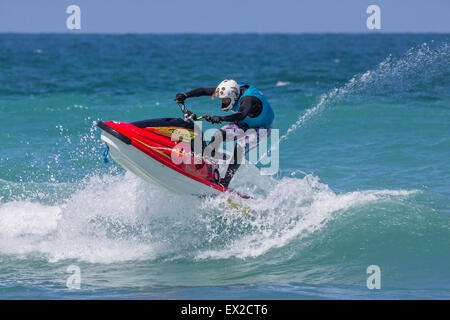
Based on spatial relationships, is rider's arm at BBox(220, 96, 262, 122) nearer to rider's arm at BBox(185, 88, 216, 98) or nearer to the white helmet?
the white helmet

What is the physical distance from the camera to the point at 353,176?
11648 mm

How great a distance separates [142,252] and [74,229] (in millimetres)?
1027

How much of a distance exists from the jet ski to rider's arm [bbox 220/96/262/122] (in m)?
0.41

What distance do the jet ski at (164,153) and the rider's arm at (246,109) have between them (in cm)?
41

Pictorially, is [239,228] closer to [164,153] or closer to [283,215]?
[283,215]

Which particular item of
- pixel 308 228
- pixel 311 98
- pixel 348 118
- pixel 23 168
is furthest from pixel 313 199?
pixel 311 98

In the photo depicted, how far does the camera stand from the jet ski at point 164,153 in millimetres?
7188

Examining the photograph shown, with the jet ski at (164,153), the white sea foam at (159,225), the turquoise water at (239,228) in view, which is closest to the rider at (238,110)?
the jet ski at (164,153)

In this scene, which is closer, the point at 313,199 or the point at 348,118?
the point at 313,199

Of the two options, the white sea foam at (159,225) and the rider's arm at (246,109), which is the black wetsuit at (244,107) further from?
the white sea foam at (159,225)

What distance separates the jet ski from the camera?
719 centimetres

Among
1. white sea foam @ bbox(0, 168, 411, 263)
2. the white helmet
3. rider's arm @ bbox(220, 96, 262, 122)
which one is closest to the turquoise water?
white sea foam @ bbox(0, 168, 411, 263)
